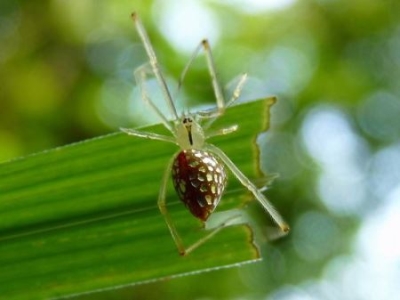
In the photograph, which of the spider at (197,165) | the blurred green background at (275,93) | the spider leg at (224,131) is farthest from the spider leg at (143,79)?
the blurred green background at (275,93)

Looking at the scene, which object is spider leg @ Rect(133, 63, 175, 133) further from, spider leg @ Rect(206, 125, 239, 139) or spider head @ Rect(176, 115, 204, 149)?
spider leg @ Rect(206, 125, 239, 139)

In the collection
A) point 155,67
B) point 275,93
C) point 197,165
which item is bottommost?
point 275,93

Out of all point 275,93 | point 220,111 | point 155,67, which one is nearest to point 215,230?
point 220,111

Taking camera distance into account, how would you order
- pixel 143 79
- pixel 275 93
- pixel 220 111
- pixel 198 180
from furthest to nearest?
pixel 275 93
pixel 143 79
pixel 220 111
pixel 198 180

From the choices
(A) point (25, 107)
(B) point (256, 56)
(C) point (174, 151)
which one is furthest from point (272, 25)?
(C) point (174, 151)

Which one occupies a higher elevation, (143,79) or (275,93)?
(143,79)

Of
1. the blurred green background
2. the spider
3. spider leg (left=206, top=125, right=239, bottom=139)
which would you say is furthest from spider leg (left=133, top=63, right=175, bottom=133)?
the blurred green background

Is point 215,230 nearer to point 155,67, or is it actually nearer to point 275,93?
point 155,67

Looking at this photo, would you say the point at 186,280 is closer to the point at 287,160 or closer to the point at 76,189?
the point at 287,160
